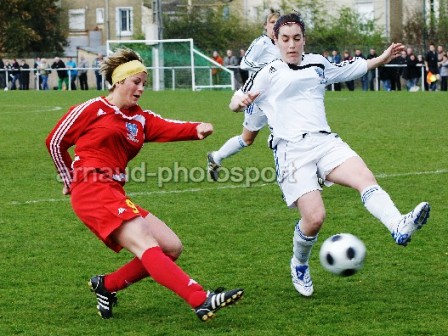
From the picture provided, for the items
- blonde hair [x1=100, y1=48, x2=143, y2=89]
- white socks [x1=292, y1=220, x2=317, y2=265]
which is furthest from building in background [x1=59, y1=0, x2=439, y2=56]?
blonde hair [x1=100, y1=48, x2=143, y2=89]

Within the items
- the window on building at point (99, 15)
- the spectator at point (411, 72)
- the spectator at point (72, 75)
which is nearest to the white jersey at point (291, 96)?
the spectator at point (411, 72)

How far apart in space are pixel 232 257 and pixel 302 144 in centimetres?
163

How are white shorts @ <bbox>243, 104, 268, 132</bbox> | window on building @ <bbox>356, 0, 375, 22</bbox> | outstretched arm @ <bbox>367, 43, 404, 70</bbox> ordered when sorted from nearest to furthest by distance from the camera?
outstretched arm @ <bbox>367, 43, 404, 70</bbox>
white shorts @ <bbox>243, 104, 268, 132</bbox>
window on building @ <bbox>356, 0, 375, 22</bbox>

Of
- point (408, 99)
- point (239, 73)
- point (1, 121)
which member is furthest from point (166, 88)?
point (1, 121)

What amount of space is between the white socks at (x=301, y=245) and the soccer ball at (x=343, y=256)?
22cm

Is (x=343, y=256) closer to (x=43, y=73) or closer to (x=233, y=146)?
(x=233, y=146)

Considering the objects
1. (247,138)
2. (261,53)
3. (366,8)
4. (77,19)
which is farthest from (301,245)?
(77,19)

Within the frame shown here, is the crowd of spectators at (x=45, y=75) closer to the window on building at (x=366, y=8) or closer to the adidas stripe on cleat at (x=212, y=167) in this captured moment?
the window on building at (x=366, y=8)

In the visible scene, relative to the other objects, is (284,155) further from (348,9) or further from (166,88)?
(348,9)

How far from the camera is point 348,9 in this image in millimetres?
57281

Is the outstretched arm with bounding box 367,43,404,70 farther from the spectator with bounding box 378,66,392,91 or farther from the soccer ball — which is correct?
the spectator with bounding box 378,66,392,91

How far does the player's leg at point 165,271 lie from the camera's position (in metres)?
5.91

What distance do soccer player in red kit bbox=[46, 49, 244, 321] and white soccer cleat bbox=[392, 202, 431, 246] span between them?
1217 millimetres

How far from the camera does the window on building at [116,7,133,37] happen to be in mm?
77812
